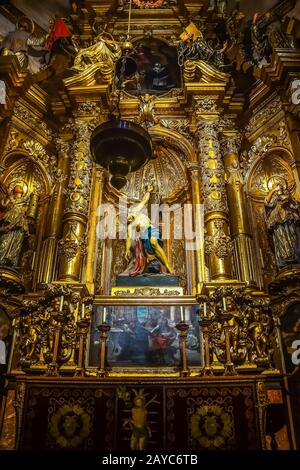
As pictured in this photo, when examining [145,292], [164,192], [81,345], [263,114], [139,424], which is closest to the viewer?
[139,424]

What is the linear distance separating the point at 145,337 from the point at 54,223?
3.37 meters

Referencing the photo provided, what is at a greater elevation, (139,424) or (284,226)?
(284,226)

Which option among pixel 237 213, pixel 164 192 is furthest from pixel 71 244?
pixel 237 213

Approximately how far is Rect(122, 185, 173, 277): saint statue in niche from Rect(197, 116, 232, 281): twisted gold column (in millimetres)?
1031

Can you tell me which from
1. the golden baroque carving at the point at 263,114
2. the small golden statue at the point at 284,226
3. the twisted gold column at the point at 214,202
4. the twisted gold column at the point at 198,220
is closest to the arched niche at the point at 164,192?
the twisted gold column at the point at 198,220

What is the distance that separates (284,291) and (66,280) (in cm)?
390

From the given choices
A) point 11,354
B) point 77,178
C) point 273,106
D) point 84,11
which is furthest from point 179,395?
point 84,11

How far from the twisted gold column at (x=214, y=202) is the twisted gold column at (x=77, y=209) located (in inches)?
93.2

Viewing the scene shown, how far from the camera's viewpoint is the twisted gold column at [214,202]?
782 centimetres

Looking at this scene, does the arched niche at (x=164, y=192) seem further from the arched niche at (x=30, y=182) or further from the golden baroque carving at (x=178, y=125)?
the arched niche at (x=30, y=182)

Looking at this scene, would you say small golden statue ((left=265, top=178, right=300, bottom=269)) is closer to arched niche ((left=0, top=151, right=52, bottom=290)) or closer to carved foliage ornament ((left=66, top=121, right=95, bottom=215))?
carved foliage ornament ((left=66, top=121, right=95, bottom=215))

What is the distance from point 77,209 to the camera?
8570 millimetres

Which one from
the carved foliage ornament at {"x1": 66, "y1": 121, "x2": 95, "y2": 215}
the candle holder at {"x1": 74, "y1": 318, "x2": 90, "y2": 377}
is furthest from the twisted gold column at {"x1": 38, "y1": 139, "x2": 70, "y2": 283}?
the candle holder at {"x1": 74, "y1": 318, "x2": 90, "y2": 377}

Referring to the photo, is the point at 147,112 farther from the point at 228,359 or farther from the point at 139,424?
the point at 139,424
